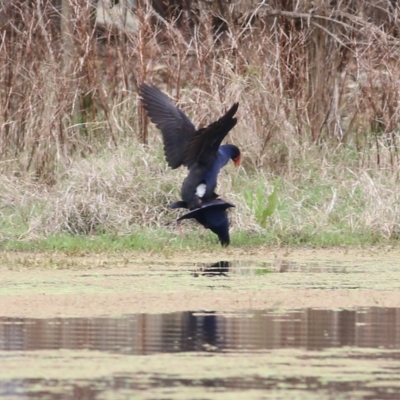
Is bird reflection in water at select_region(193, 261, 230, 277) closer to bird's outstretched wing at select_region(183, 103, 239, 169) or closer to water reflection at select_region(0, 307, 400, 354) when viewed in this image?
bird's outstretched wing at select_region(183, 103, 239, 169)

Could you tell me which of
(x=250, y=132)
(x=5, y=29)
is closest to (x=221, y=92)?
(x=250, y=132)

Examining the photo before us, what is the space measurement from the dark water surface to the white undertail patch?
282 centimetres

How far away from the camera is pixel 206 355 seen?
17.0 ft

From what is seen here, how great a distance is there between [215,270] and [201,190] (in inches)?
51.7

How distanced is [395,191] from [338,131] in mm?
1844

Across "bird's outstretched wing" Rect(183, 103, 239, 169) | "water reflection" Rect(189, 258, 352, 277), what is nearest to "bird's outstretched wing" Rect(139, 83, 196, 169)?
"bird's outstretched wing" Rect(183, 103, 239, 169)

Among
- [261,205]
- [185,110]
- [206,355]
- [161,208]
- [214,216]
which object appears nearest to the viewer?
[206,355]

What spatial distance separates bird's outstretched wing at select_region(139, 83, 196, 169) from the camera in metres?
9.43

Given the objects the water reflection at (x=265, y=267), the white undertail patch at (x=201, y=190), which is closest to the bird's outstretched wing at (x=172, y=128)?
the white undertail patch at (x=201, y=190)

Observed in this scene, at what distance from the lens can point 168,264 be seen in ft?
27.1

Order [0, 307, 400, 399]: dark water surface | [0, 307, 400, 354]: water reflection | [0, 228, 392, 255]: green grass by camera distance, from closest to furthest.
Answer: [0, 307, 400, 399]: dark water surface → [0, 307, 400, 354]: water reflection → [0, 228, 392, 255]: green grass

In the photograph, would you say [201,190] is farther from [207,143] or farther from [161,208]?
[161,208]

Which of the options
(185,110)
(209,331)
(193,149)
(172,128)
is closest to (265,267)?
(193,149)

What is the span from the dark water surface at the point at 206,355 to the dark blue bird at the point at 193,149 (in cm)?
270
